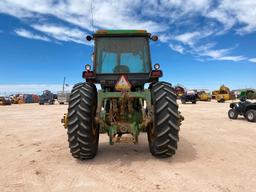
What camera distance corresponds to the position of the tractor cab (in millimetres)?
6461

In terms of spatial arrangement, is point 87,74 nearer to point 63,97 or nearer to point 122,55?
point 122,55

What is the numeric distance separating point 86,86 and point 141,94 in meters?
1.18

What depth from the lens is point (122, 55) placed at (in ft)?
21.8

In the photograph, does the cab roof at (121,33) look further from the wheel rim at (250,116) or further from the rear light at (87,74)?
the wheel rim at (250,116)

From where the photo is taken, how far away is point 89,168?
518 cm

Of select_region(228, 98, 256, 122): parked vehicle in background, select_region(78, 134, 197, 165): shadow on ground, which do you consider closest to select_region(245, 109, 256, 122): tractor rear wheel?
select_region(228, 98, 256, 122): parked vehicle in background

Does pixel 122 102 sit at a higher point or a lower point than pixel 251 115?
higher

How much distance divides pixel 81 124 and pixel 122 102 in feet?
3.28

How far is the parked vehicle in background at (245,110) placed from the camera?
537 inches

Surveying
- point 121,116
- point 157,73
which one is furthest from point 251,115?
point 121,116

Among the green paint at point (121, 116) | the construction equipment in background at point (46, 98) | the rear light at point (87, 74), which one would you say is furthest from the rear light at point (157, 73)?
the construction equipment in background at point (46, 98)

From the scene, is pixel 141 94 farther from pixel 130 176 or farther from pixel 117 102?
pixel 130 176

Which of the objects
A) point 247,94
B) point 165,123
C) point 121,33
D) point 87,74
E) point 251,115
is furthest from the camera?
point 247,94

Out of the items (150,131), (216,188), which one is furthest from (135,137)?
(216,188)
